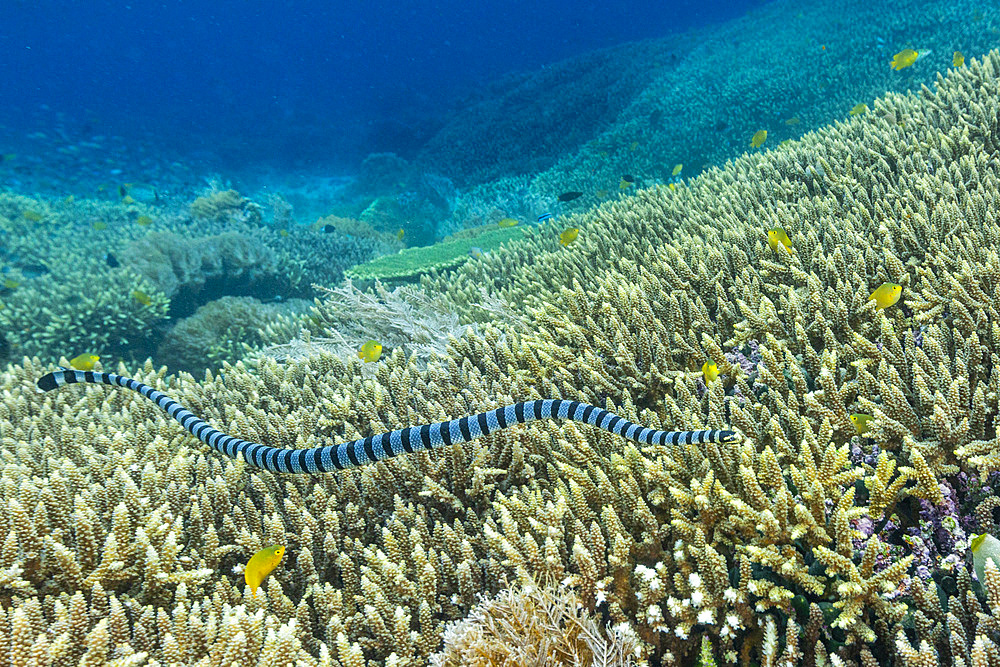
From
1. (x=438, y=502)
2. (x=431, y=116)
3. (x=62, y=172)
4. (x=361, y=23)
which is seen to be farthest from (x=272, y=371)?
(x=361, y=23)

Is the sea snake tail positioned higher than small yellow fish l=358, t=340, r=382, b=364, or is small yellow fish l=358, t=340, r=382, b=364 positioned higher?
small yellow fish l=358, t=340, r=382, b=364

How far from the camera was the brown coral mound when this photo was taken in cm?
179

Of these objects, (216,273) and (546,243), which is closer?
(546,243)

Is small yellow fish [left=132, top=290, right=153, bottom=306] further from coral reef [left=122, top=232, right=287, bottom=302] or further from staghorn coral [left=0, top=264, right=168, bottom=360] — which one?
coral reef [left=122, top=232, right=287, bottom=302]

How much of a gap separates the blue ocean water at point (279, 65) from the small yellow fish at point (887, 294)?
26459mm

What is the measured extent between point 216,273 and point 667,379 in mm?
7827

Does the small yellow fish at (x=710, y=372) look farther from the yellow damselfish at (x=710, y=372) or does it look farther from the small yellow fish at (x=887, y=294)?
the small yellow fish at (x=887, y=294)

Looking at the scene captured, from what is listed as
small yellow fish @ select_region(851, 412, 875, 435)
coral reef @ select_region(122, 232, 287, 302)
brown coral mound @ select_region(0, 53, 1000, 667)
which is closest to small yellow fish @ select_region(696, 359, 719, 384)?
brown coral mound @ select_region(0, 53, 1000, 667)

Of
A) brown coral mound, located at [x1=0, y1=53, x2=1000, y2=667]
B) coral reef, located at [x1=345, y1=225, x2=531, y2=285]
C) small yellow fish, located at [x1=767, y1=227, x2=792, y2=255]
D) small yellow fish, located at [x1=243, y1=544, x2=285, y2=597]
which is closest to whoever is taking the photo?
brown coral mound, located at [x1=0, y1=53, x2=1000, y2=667]

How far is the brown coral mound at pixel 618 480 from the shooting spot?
1.79m

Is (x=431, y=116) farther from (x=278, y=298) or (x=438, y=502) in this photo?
(x=438, y=502)

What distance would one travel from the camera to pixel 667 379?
2869 millimetres

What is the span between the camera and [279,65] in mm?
81750

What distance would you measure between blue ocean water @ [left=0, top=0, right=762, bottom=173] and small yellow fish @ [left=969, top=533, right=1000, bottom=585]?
90.7 feet
